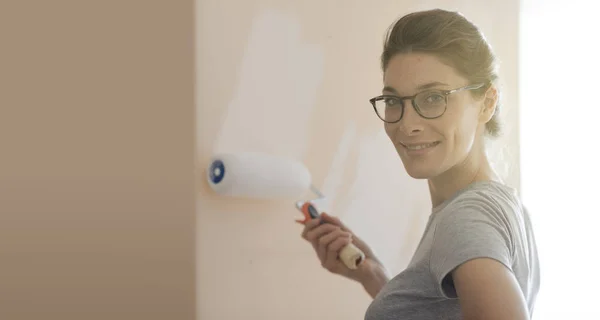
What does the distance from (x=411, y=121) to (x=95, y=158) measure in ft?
1.94

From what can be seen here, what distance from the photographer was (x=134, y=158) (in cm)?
121

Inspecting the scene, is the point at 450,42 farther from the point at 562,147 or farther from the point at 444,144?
the point at 562,147

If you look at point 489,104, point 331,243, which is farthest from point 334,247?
point 489,104

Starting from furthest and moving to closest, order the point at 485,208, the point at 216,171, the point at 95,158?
the point at 95,158 < the point at 216,171 < the point at 485,208

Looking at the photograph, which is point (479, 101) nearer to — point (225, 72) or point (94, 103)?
point (225, 72)

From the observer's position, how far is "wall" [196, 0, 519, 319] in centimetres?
115

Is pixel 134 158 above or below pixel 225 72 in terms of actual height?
below

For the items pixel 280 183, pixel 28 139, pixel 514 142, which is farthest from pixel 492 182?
pixel 514 142

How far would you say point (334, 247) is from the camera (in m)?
1.15

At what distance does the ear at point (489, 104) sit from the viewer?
100cm

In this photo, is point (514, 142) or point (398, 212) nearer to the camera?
point (398, 212)

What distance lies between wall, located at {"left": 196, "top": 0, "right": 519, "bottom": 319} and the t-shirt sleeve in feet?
1.37

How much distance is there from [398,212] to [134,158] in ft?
2.15

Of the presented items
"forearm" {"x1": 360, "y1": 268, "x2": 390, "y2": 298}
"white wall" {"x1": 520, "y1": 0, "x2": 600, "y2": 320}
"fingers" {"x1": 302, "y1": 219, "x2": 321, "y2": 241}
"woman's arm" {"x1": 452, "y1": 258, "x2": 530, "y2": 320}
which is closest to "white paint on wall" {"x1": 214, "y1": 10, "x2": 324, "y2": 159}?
"fingers" {"x1": 302, "y1": 219, "x2": 321, "y2": 241}
